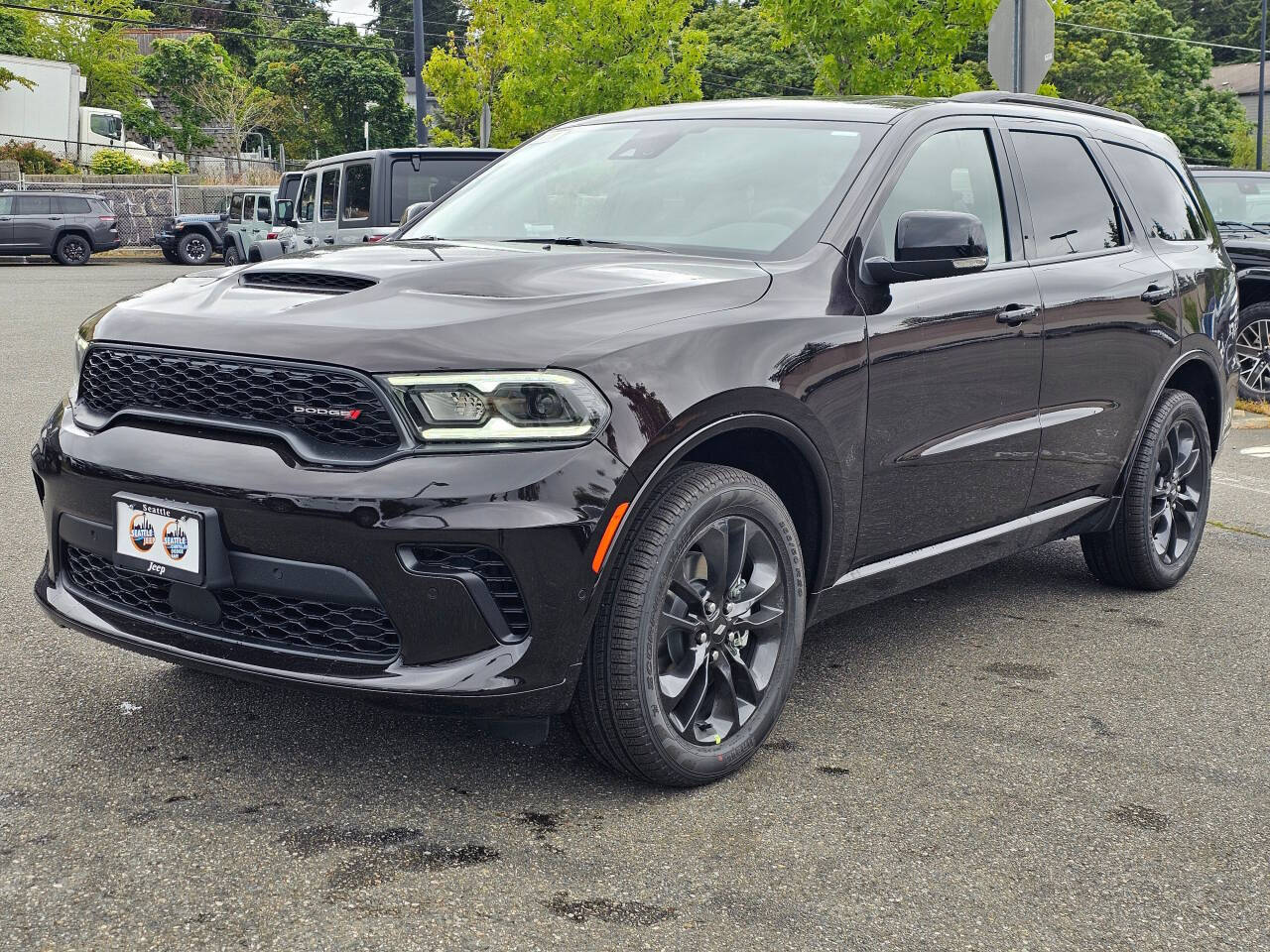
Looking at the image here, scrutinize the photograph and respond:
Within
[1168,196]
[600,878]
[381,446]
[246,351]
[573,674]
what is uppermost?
[1168,196]

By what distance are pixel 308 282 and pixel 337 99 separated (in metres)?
62.3

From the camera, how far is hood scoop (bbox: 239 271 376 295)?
10.8 ft

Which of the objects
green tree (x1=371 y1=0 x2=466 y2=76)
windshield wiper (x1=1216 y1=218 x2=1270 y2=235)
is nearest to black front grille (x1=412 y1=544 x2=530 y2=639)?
windshield wiper (x1=1216 y1=218 x2=1270 y2=235)

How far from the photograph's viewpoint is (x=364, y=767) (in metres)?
3.40

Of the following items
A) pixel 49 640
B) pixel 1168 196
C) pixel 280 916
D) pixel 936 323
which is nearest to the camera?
pixel 280 916

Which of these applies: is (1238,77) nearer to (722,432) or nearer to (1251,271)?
(1251,271)

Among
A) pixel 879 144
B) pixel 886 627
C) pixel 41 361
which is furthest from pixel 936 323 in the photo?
pixel 41 361

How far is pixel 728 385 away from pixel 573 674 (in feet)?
2.49

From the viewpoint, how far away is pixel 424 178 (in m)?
14.8

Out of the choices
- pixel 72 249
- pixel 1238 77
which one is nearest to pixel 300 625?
pixel 72 249

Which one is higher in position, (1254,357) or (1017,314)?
(1017,314)

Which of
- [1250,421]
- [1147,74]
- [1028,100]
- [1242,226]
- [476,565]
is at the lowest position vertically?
[1250,421]

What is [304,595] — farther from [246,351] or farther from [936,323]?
[936,323]

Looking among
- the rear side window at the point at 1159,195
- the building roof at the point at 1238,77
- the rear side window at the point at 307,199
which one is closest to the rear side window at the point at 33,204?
the rear side window at the point at 307,199
